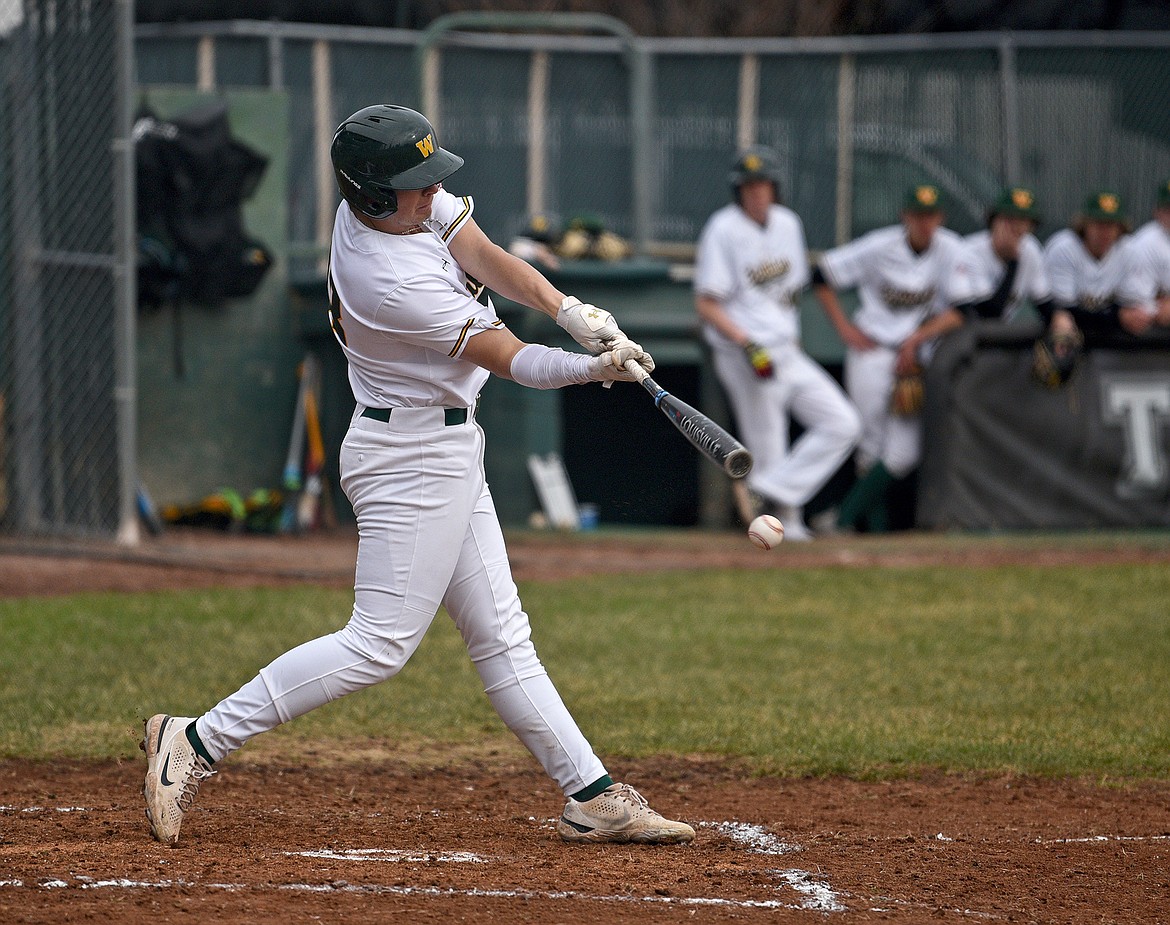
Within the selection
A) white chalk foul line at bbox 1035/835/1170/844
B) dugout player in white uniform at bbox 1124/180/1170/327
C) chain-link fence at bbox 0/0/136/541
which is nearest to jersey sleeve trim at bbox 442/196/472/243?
white chalk foul line at bbox 1035/835/1170/844

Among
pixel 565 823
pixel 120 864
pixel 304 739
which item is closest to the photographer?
pixel 120 864

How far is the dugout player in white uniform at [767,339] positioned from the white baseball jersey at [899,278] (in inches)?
14.5

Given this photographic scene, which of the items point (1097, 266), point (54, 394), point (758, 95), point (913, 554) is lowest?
point (913, 554)

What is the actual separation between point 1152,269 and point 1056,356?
1.09 metres

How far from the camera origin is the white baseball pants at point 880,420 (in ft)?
35.1

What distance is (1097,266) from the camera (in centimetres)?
1089

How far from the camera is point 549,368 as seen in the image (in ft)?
13.3

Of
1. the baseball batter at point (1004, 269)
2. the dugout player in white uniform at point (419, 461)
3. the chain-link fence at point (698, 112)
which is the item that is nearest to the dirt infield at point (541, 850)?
the dugout player in white uniform at point (419, 461)

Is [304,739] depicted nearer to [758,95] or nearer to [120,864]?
[120,864]

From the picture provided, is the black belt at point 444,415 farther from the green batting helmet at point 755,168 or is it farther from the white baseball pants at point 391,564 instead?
the green batting helmet at point 755,168

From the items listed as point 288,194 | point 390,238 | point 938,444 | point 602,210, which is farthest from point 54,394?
point 390,238

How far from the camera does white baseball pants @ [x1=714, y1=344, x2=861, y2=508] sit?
34.5 feet

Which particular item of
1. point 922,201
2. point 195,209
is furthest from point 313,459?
point 922,201

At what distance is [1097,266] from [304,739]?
6.99 meters
